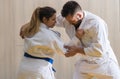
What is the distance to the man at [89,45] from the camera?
215 cm

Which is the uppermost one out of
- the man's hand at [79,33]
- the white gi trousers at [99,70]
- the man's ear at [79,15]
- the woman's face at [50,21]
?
the man's ear at [79,15]

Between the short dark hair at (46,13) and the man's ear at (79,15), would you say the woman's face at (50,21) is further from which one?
the man's ear at (79,15)

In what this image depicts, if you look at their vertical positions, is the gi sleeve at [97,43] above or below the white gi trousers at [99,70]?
above

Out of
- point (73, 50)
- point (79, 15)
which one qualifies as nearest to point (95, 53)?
point (73, 50)

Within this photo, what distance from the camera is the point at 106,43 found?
222 cm

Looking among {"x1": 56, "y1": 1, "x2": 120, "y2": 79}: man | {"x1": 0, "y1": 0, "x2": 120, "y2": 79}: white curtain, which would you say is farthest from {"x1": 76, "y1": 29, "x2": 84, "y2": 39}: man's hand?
{"x1": 0, "y1": 0, "x2": 120, "y2": 79}: white curtain

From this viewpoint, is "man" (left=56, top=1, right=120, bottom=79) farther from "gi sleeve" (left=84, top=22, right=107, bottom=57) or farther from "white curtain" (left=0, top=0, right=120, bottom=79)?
"white curtain" (left=0, top=0, right=120, bottom=79)

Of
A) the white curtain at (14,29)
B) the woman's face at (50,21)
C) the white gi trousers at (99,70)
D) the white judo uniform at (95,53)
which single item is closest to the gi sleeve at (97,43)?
the white judo uniform at (95,53)

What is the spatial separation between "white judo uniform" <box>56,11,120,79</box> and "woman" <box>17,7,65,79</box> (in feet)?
0.71

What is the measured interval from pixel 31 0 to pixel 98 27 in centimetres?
139

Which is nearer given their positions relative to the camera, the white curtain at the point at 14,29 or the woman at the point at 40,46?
the woman at the point at 40,46

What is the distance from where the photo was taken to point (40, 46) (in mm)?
2162

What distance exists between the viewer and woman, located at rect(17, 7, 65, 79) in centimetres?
216

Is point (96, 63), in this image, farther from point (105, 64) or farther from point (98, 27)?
point (98, 27)
